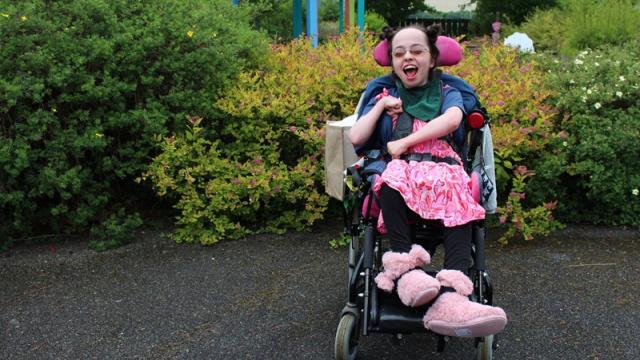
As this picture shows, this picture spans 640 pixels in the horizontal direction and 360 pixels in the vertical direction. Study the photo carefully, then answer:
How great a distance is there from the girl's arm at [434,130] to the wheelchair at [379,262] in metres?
0.08

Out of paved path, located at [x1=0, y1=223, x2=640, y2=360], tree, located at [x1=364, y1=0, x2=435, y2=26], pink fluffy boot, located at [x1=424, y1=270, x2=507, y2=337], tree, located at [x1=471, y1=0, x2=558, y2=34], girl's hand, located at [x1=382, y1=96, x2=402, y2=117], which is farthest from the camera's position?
tree, located at [x1=364, y1=0, x2=435, y2=26]

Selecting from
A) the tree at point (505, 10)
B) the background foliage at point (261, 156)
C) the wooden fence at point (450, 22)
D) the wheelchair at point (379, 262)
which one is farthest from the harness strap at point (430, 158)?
the wooden fence at point (450, 22)

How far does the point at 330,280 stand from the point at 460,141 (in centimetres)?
130

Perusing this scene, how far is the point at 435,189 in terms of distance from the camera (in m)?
2.77

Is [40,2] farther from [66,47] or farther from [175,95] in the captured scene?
[175,95]

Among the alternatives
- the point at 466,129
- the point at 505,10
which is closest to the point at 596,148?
the point at 466,129

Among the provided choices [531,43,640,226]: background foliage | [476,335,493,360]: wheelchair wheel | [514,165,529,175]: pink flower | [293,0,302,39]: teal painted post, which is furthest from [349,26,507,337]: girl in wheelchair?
[293,0,302,39]: teal painted post

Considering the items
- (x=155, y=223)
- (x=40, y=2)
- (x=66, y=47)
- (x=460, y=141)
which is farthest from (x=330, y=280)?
(x=40, y=2)

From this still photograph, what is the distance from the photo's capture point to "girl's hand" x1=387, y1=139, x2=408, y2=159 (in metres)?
2.95

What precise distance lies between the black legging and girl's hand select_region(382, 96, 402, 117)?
45 centimetres

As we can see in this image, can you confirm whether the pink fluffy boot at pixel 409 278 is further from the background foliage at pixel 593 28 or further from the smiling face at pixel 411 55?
the background foliage at pixel 593 28

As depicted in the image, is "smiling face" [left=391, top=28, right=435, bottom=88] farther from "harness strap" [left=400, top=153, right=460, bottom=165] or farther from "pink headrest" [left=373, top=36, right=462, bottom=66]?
"harness strap" [left=400, top=153, right=460, bottom=165]

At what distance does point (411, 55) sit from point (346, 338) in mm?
1358

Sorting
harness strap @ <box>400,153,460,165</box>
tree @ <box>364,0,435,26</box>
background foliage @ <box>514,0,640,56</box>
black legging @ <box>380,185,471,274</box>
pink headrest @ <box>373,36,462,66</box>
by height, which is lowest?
black legging @ <box>380,185,471,274</box>
